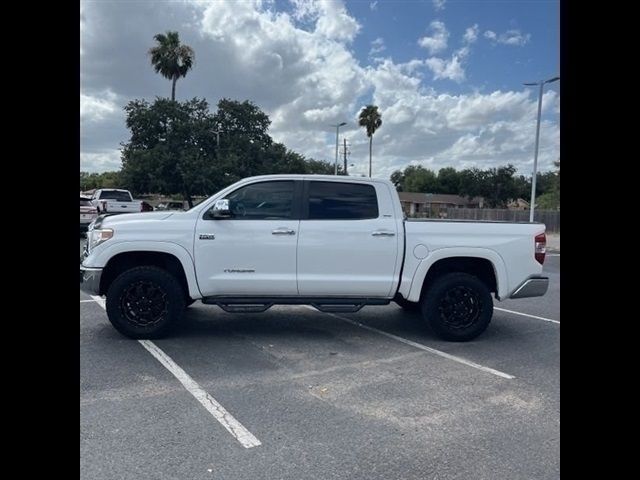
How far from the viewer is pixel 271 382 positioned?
440 cm

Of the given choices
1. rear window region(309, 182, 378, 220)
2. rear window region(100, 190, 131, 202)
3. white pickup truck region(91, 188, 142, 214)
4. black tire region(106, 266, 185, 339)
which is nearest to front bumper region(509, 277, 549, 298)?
rear window region(309, 182, 378, 220)

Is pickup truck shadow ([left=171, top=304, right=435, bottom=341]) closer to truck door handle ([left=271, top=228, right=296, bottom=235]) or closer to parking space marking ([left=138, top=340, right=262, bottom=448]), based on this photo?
parking space marking ([left=138, top=340, right=262, bottom=448])

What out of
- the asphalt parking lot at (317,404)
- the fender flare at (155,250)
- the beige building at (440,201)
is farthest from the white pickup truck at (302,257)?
the beige building at (440,201)

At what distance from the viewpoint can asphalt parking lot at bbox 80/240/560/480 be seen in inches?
119

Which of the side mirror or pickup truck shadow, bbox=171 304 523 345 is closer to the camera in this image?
the side mirror

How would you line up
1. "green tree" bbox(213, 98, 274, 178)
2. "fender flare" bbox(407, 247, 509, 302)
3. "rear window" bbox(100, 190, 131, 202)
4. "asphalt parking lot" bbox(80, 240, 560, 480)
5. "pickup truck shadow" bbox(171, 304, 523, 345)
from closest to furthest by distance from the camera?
"asphalt parking lot" bbox(80, 240, 560, 480)
"fender flare" bbox(407, 247, 509, 302)
"pickup truck shadow" bbox(171, 304, 523, 345)
"rear window" bbox(100, 190, 131, 202)
"green tree" bbox(213, 98, 274, 178)

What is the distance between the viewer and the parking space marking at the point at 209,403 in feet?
11.0

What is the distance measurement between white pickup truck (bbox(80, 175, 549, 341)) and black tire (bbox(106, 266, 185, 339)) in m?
0.01

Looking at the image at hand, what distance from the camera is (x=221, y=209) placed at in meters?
5.41

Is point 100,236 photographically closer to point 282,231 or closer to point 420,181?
point 282,231

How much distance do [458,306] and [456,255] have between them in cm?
62
